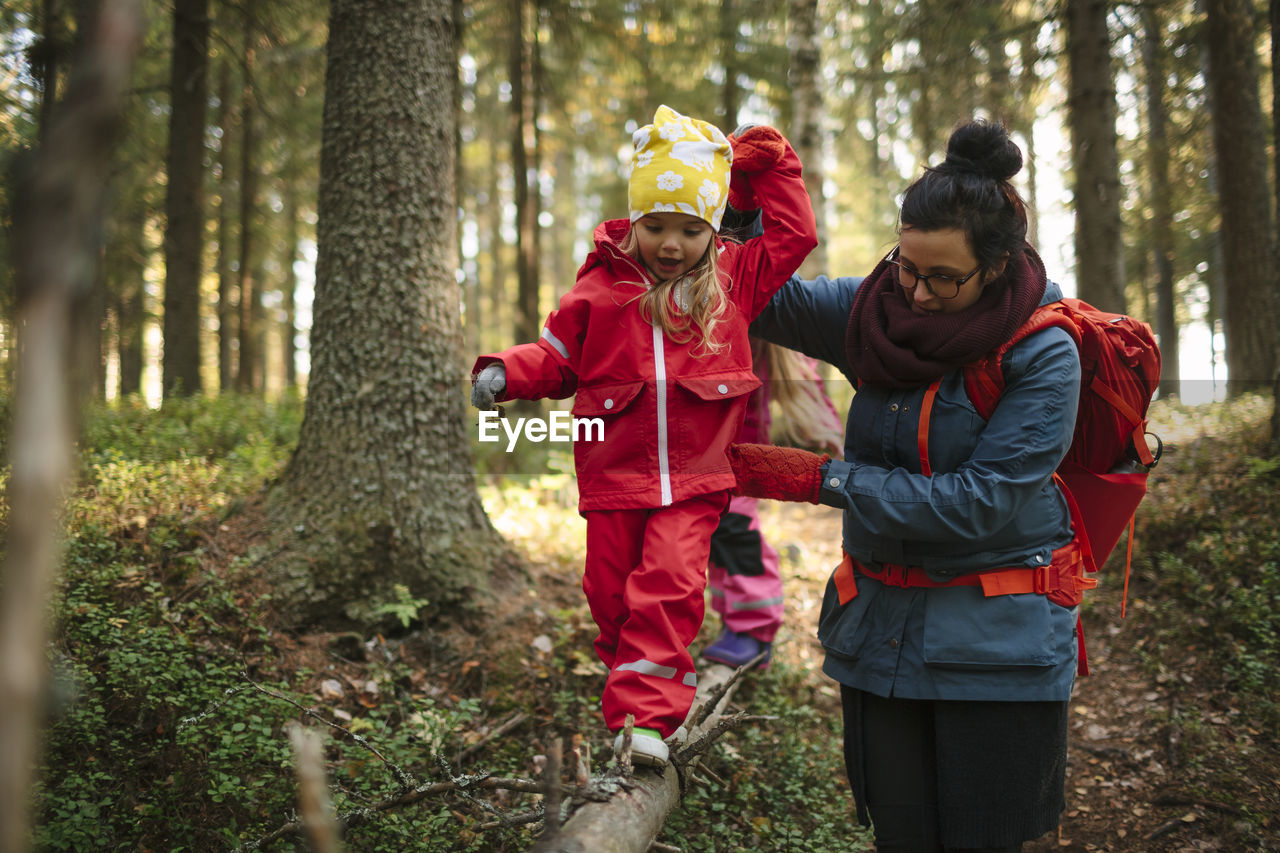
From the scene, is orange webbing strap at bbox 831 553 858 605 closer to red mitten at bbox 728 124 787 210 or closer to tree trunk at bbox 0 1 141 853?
red mitten at bbox 728 124 787 210

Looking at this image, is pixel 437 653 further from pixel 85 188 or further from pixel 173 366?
pixel 173 366

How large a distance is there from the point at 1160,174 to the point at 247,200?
14498 millimetres

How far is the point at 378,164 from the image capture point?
457cm

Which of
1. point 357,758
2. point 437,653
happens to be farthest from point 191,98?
point 357,758

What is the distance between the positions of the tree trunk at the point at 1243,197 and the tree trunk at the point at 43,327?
36.9 feet

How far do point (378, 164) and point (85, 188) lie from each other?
3.87 metres

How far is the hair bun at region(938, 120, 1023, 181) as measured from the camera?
238cm

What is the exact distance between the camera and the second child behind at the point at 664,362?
2859mm

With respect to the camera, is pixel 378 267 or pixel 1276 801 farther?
pixel 378 267

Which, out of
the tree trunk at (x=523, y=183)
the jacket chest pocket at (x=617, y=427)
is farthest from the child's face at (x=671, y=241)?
the tree trunk at (x=523, y=183)

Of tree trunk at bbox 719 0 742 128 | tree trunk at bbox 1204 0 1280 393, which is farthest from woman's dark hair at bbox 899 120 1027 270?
tree trunk at bbox 1204 0 1280 393

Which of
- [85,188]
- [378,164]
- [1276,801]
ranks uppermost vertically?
[378,164]

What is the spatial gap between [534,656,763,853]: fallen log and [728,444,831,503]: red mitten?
0.91m

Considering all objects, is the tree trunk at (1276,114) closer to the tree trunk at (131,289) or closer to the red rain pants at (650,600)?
the red rain pants at (650,600)
